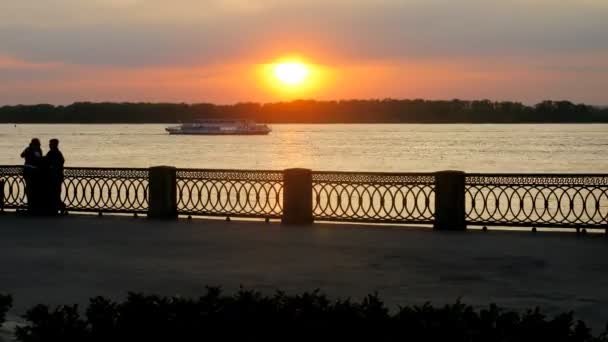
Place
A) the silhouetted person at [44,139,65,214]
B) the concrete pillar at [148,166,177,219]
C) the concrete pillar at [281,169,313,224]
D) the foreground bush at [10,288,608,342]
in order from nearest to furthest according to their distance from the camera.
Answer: the foreground bush at [10,288,608,342], the concrete pillar at [281,169,313,224], the concrete pillar at [148,166,177,219], the silhouetted person at [44,139,65,214]

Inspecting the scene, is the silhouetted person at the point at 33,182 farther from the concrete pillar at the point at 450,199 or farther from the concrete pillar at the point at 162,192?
the concrete pillar at the point at 450,199

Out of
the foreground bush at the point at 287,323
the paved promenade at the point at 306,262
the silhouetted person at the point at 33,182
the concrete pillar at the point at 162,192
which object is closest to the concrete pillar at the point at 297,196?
the paved promenade at the point at 306,262

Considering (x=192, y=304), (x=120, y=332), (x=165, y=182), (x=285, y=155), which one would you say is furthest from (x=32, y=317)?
(x=285, y=155)

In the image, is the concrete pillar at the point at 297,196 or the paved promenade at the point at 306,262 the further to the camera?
the concrete pillar at the point at 297,196

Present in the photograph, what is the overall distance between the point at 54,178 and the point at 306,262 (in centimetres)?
915

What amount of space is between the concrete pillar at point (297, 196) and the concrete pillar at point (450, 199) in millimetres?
2539

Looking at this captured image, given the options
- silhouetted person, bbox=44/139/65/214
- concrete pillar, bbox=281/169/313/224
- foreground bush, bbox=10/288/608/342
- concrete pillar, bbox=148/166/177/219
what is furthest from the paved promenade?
foreground bush, bbox=10/288/608/342

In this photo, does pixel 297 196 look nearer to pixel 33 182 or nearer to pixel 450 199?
pixel 450 199

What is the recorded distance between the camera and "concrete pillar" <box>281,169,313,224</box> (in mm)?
19422

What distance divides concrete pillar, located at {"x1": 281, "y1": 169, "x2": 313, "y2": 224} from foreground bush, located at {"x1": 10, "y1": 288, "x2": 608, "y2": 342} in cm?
1238

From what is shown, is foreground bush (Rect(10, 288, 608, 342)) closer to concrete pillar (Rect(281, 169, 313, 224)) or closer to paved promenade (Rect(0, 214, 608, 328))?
paved promenade (Rect(0, 214, 608, 328))

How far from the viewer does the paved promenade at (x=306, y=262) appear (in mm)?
12227

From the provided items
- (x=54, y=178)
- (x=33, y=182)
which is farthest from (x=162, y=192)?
(x=33, y=182)

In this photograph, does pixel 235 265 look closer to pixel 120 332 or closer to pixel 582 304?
pixel 582 304
